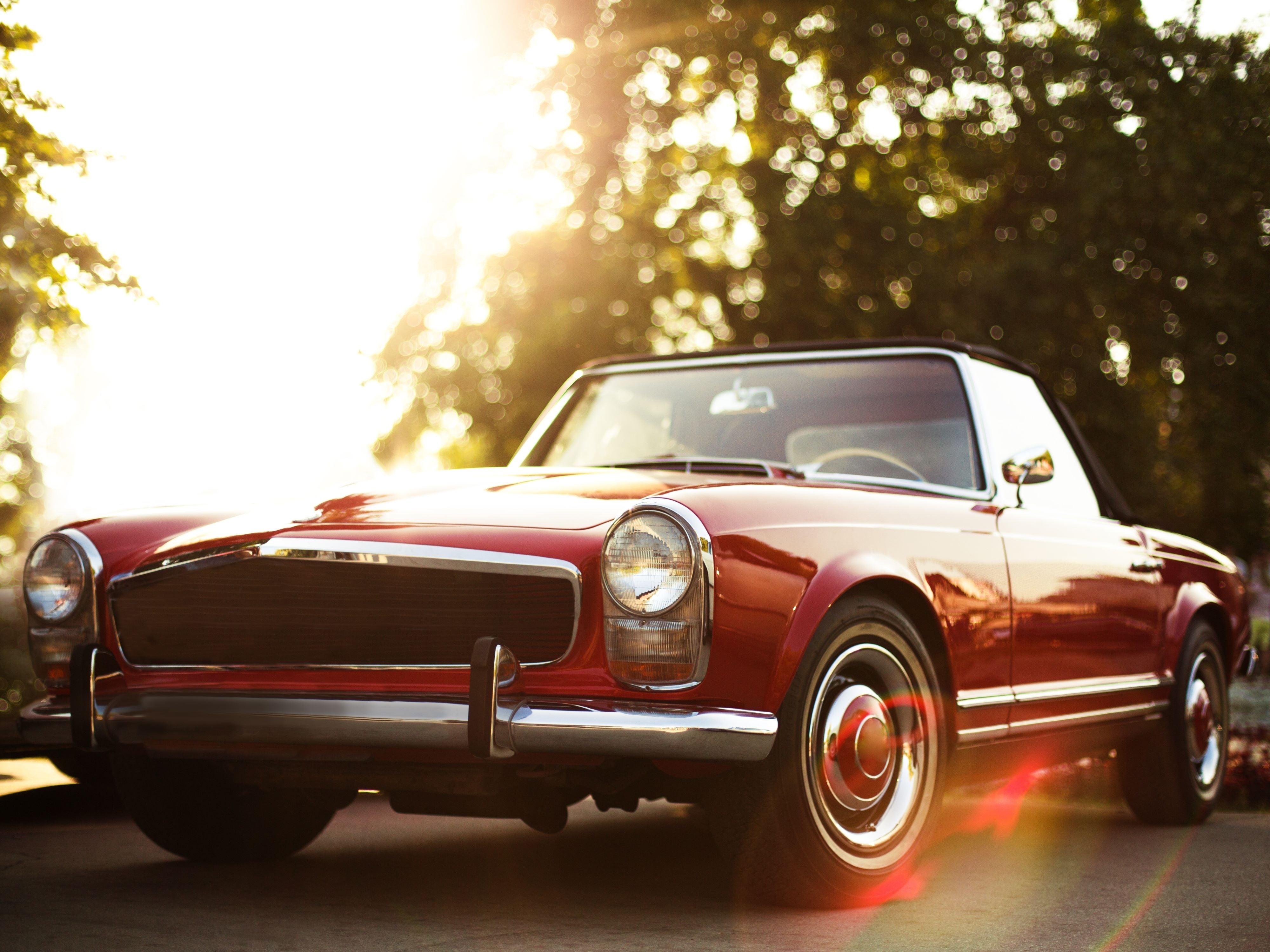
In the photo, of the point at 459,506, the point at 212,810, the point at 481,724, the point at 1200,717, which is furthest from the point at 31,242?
the point at 1200,717

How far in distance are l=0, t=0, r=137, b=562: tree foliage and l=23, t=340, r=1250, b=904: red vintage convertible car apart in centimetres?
97

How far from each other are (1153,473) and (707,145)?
24.1 ft

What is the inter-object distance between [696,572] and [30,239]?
2757 millimetres

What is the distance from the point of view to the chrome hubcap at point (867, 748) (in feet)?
12.1

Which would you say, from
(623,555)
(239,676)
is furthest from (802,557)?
(239,676)

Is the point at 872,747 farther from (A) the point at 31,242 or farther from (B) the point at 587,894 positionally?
(A) the point at 31,242

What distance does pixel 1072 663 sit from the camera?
15.9 ft

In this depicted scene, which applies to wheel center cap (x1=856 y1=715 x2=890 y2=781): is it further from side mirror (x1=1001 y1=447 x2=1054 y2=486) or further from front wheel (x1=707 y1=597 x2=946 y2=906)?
side mirror (x1=1001 y1=447 x2=1054 y2=486)

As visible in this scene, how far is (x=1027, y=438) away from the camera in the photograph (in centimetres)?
547

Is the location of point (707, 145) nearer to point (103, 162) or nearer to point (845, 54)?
point (845, 54)

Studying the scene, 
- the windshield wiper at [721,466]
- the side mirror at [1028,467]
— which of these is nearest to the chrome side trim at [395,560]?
the windshield wiper at [721,466]

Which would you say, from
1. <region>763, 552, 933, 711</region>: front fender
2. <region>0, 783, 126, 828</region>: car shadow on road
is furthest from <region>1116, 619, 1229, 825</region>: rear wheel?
<region>0, 783, 126, 828</region>: car shadow on road

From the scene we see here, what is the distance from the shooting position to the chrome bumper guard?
3.24 metres

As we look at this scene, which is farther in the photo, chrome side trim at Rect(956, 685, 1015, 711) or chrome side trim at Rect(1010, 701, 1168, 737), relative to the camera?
chrome side trim at Rect(1010, 701, 1168, 737)
